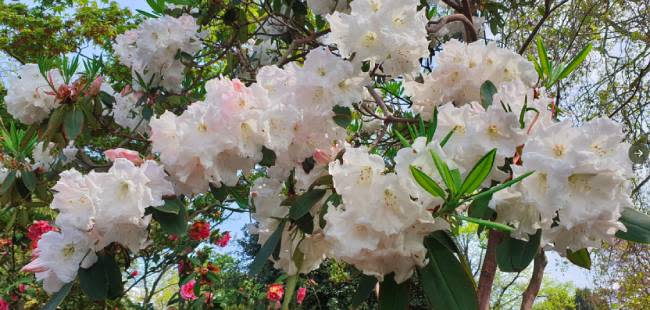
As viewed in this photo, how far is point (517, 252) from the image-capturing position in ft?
2.65

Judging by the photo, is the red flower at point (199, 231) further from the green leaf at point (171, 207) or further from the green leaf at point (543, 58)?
the green leaf at point (543, 58)

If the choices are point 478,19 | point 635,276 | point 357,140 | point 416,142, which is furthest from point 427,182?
point 635,276

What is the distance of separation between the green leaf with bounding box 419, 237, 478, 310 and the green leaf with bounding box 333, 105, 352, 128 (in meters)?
0.38

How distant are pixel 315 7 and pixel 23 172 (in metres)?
1.25

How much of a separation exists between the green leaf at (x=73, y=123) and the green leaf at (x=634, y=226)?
1391 mm

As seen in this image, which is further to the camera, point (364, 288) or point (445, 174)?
point (364, 288)

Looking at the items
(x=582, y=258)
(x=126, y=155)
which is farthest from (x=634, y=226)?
(x=126, y=155)

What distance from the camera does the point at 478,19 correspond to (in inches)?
87.2

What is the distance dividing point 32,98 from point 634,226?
169 centimetres

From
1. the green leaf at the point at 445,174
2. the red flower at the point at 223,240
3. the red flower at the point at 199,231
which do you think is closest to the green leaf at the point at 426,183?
the green leaf at the point at 445,174

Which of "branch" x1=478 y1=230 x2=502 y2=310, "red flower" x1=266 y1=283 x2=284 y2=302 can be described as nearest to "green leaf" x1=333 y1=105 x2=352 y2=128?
"branch" x1=478 y1=230 x2=502 y2=310

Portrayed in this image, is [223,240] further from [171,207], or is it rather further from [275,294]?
[171,207]

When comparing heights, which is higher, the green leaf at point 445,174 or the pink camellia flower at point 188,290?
the pink camellia flower at point 188,290

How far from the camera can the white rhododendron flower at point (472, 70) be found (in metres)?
1.18
